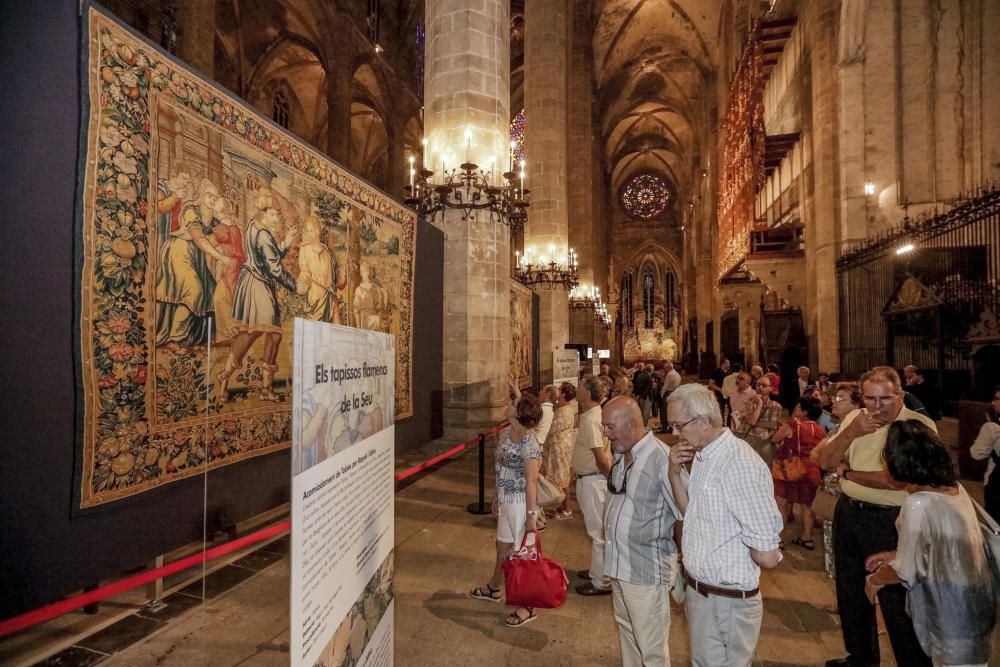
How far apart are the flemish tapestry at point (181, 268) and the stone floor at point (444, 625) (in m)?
0.93

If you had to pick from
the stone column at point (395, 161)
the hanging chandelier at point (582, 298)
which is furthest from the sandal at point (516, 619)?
the stone column at point (395, 161)

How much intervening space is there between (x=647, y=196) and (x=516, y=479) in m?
44.7

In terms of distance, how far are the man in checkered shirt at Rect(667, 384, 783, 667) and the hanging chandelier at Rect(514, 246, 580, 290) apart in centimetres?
1135

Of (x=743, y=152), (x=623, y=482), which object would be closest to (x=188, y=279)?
(x=623, y=482)

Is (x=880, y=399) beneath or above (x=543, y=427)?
above

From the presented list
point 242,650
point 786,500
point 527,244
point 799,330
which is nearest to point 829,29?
point 799,330

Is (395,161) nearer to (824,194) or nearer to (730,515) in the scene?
(824,194)

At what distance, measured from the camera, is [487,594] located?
11.6 ft

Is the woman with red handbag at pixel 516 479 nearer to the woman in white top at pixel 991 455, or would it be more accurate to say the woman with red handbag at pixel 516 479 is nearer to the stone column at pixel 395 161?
the woman in white top at pixel 991 455

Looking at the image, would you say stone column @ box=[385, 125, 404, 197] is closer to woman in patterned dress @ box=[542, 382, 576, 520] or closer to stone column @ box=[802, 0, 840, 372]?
stone column @ box=[802, 0, 840, 372]

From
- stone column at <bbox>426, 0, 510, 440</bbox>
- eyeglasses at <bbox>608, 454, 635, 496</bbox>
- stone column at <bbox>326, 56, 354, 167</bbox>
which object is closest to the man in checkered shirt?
eyeglasses at <bbox>608, 454, 635, 496</bbox>

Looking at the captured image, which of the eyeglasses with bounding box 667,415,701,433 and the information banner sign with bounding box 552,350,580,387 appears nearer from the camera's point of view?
the eyeglasses with bounding box 667,415,701,433

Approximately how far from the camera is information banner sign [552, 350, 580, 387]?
740 centimetres

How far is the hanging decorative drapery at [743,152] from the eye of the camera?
14805 millimetres
